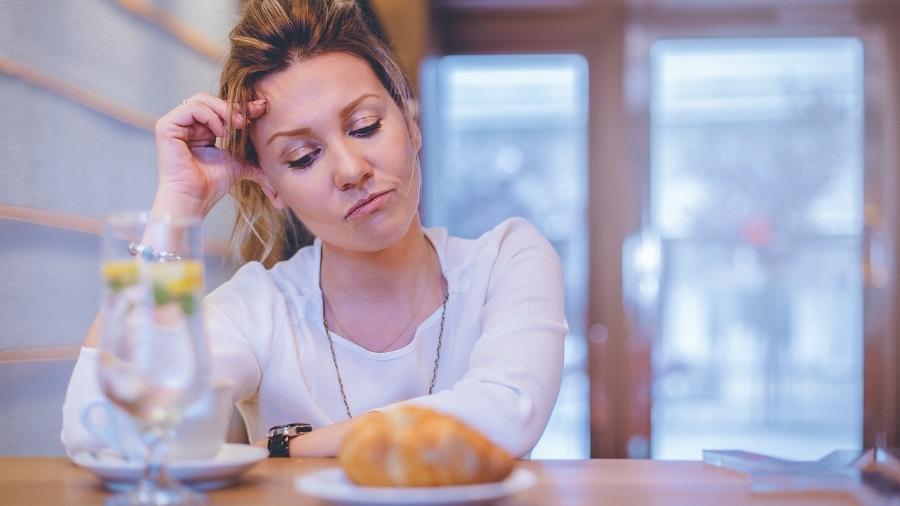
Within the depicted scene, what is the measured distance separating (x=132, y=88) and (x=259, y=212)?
337mm

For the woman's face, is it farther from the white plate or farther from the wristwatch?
the white plate

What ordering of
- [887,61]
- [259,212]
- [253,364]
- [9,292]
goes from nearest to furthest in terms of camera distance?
[9,292] → [253,364] → [259,212] → [887,61]

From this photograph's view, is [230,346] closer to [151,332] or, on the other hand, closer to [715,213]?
[151,332]

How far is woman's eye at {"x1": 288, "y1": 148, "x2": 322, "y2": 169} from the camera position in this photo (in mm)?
1531

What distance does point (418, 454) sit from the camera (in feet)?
2.36

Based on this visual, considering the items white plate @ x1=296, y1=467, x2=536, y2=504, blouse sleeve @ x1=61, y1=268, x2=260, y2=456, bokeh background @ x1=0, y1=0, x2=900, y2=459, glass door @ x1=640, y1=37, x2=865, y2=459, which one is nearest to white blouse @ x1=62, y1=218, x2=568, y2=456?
blouse sleeve @ x1=61, y1=268, x2=260, y2=456

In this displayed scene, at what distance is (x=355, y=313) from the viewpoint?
5.52 ft

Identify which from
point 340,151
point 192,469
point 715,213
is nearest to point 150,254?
point 192,469

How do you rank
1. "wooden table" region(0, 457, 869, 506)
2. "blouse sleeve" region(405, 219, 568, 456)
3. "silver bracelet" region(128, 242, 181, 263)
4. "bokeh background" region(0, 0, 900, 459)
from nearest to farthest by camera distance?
"silver bracelet" region(128, 242, 181, 263)
"wooden table" region(0, 457, 869, 506)
"blouse sleeve" region(405, 219, 568, 456)
"bokeh background" region(0, 0, 900, 459)

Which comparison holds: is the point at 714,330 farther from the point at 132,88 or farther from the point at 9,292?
the point at 9,292

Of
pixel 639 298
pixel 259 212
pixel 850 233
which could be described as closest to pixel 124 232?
pixel 259 212

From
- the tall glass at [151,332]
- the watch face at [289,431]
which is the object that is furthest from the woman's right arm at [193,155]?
the tall glass at [151,332]

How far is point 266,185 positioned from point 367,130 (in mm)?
264

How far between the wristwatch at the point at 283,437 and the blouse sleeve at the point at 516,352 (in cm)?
22
